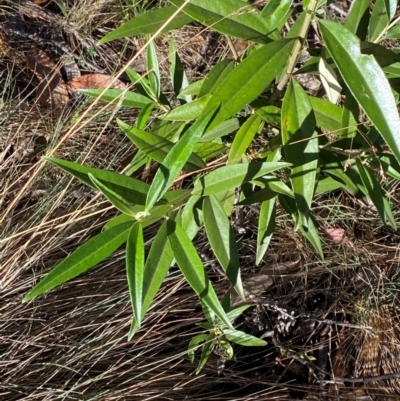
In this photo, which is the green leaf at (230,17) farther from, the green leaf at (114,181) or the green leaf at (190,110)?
the green leaf at (114,181)

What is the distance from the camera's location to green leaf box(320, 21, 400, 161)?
28.7 inches

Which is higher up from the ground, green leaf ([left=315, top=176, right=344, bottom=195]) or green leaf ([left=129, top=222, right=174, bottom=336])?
green leaf ([left=315, top=176, right=344, bottom=195])

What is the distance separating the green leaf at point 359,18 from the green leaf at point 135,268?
51cm

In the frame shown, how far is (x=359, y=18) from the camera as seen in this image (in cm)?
102

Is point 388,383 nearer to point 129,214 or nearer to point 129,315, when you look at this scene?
point 129,315

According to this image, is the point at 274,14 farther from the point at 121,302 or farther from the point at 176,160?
the point at 121,302

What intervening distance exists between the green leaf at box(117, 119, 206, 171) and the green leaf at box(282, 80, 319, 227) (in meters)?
0.18

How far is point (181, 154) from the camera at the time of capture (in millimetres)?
833

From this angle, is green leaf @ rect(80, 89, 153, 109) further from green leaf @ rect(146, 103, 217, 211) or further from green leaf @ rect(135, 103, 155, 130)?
green leaf @ rect(146, 103, 217, 211)

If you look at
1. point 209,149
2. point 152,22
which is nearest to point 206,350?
point 209,149

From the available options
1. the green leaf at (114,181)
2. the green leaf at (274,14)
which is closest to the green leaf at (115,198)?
the green leaf at (114,181)

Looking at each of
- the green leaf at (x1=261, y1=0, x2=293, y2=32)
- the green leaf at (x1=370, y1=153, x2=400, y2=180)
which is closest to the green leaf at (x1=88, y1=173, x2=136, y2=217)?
the green leaf at (x1=261, y1=0, x2=293, y2=32)

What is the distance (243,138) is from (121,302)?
2.63 feet

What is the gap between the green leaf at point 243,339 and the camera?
1.43 m
